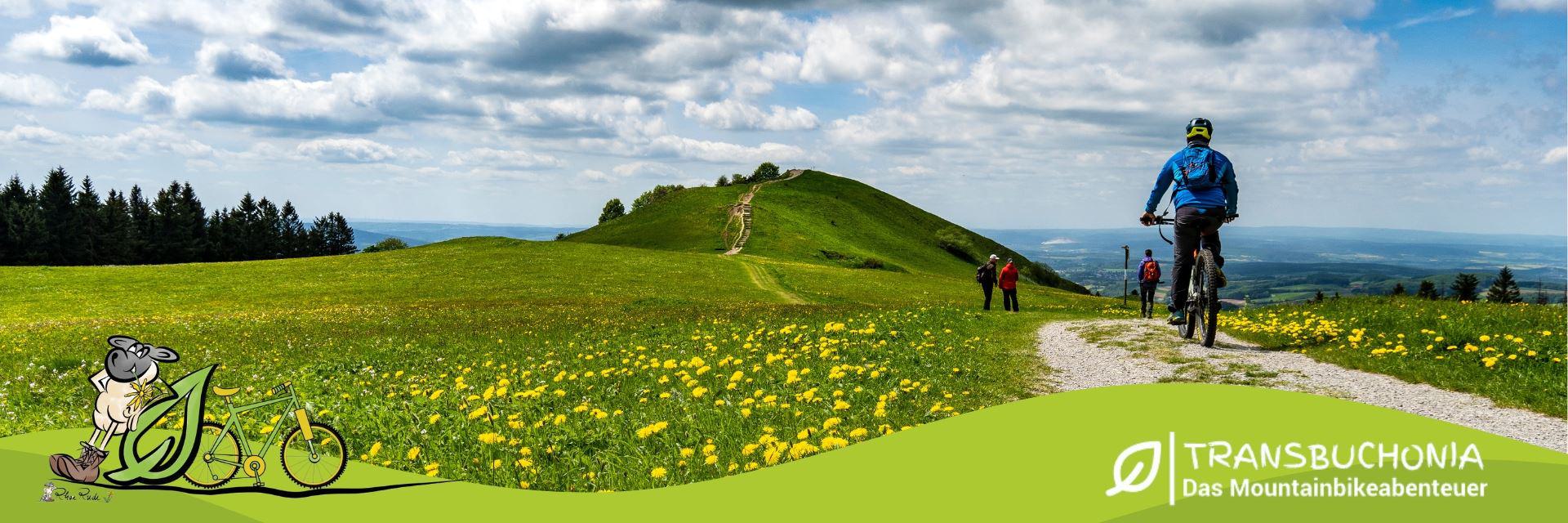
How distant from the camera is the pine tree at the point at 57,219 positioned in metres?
100

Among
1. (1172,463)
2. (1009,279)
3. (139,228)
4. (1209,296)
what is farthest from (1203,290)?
(139,228)

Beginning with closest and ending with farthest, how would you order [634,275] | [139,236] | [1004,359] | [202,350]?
[1004,359] → [202,350] → [634,275] → [139,236]

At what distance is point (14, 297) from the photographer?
1757 inches

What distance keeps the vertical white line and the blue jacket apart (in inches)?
318

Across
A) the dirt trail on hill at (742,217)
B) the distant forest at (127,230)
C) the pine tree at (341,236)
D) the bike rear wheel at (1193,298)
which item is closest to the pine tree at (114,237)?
the distant forest at (127,230)

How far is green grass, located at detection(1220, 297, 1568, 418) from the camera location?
9664 millimetres

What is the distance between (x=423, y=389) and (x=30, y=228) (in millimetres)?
121334

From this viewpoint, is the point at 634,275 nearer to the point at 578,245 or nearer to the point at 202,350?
the point at 578,245

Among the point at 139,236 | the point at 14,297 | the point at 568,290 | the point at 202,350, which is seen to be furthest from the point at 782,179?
the point at 202,350

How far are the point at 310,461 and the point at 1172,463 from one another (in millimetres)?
6484

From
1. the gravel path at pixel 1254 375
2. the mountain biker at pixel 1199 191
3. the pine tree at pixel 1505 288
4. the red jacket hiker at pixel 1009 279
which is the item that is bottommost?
the pine tree at pixel 1505 288

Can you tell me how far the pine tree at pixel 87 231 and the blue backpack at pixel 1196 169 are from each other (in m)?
131

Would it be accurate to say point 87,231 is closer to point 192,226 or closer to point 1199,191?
point 192,226

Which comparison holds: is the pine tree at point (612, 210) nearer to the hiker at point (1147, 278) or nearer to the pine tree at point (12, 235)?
the pine tree at point (12, 235)
